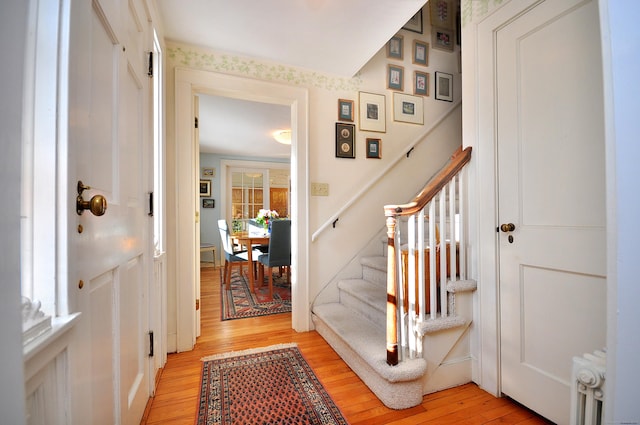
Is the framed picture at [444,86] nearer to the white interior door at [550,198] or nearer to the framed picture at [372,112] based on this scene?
the framed picture at [372,112]

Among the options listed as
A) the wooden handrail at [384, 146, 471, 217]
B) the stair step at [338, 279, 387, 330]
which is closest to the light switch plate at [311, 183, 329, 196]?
the stair step at [338, 279, 387, 330]

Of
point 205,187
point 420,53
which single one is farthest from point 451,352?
point 205,187

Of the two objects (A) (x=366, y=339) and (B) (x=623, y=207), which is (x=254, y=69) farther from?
(B) (x=623, y=207)

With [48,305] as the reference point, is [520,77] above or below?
above

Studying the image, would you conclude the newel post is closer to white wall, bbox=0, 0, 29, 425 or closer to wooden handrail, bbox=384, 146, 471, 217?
wooden handrail, bbox=384, 146, 471, 217

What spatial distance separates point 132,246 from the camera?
3.57 ft

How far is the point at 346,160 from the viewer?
8.01 feet

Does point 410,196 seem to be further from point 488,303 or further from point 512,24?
point 512,24

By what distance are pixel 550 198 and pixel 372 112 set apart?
64.0 inches

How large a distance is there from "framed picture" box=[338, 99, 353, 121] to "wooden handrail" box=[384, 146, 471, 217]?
1110 millimetres

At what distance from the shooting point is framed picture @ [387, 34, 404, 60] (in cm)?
252

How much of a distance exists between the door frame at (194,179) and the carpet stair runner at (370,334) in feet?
1.05

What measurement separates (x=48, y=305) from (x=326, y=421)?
124 cm

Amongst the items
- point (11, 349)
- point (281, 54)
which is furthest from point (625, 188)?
point (281, 54)
